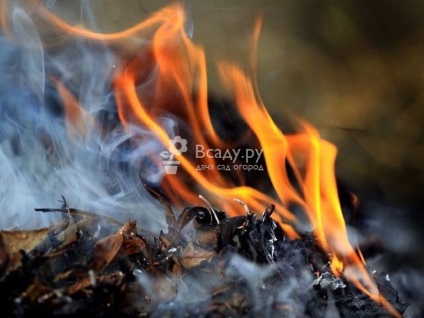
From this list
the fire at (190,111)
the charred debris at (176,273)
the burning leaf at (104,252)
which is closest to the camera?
the charred debris at (176,273)

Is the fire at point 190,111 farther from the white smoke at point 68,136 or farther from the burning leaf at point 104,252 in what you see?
the burning leaf at point 104,252

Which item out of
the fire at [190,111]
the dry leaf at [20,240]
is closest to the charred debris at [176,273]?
the dry leaf at [20,240]

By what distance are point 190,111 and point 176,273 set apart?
1.51m

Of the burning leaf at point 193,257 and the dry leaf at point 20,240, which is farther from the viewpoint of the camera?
the burning leaf at point 193,257

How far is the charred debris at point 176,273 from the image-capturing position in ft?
4.04

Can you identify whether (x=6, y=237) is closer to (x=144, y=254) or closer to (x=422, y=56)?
(x=144, y=254)

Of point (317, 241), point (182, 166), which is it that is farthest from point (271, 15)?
point (317, 241)

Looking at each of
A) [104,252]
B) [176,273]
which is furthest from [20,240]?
[176,273]

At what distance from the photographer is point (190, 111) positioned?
290 centimetres

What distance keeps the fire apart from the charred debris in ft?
2.94

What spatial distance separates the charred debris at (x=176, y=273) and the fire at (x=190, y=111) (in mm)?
895

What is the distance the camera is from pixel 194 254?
159 centimetres

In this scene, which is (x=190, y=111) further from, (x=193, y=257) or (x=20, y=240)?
(x=20, y=240)

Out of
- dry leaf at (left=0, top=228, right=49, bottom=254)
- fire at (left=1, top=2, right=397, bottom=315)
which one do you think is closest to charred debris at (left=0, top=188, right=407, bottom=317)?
dry leaf at (left=0, top=228, right=49, bottom=254)
